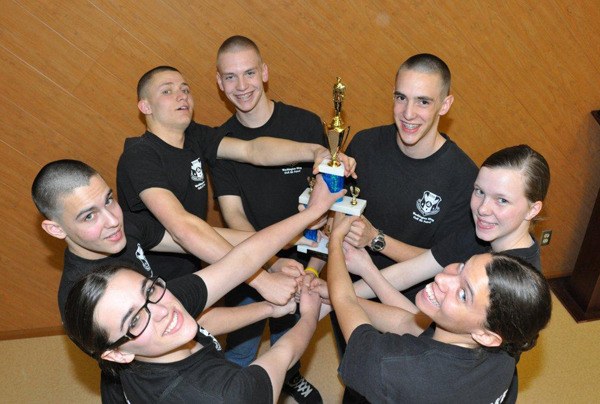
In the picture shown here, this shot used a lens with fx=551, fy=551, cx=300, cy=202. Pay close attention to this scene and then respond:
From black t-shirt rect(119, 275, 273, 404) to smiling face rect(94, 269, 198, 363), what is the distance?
0.13 ft

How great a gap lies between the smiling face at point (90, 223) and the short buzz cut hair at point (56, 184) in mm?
20

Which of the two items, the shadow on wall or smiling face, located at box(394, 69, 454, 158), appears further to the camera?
the shadow on wall

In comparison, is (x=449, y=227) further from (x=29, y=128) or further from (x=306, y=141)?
(x=29, y=128)

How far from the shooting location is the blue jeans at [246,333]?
308 cm

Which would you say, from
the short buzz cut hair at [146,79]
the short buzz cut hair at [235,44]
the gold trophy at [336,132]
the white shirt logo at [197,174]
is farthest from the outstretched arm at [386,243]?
the short buzz cut hair at [146,79]

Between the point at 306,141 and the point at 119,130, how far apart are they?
1137 mm

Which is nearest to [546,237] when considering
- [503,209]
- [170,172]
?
[503,209]

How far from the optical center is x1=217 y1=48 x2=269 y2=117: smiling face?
9.16 feet

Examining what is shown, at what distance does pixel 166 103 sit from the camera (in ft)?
8.87

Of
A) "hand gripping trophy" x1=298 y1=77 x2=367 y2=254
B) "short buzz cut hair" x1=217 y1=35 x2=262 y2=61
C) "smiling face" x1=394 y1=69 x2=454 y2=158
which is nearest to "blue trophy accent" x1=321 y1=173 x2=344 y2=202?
"hand gripping trophy" x1=298 y1=77 x2=367 y2=254

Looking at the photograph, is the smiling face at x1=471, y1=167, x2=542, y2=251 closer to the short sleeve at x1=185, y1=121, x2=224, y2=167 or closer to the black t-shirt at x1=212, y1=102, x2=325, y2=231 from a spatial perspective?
the black t-shirt at x1=212, y1=102, x2=325, y2=231

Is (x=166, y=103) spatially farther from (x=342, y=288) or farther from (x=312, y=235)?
(x=342, y=288)

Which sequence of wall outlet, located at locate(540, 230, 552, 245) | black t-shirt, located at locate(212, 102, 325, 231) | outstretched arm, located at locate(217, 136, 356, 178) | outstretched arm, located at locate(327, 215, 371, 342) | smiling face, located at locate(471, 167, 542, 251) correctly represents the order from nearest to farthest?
outstretched arm, located at locate(327, 215, 371, 342), smiling face, located at locate(471, 167, 542, 251), outstretched arm, located at locate(217, 136, 356, 178), black t-shirt, located at locate(212, 102, 325, 231), wall outlet, located at locate(540, 230, 552, 245)

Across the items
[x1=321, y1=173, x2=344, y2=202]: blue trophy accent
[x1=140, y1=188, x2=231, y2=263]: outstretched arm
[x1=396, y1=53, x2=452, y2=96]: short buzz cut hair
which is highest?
[x1=396, y1=53, x2=452, y2=96]: short buzz cut hair
